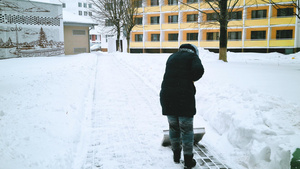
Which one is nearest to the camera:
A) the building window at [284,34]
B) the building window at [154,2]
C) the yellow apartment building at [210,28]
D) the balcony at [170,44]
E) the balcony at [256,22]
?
the yellow apartment building at [210,28]

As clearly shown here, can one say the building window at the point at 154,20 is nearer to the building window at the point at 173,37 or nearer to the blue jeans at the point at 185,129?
the building window at the point at 173,37

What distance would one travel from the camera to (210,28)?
37.8m

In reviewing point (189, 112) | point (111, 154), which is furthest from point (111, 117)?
point (189, 112)

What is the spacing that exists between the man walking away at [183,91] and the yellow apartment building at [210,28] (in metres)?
25.8

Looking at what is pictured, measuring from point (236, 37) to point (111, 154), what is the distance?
3611 cm

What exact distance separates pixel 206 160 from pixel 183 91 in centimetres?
125

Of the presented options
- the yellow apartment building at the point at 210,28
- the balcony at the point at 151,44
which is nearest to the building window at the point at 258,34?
the yellow apartment building at the point at 210,28

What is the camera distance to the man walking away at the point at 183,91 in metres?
3.43

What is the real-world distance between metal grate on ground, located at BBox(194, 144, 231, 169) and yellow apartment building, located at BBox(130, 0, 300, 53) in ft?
83.7

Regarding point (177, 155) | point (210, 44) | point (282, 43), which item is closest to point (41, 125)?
point (177, 155)

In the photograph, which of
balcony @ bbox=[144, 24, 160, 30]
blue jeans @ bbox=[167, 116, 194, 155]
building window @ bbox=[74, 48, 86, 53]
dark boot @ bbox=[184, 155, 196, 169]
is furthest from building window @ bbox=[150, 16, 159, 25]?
dark boot @ bbox=[184, 155, 196, 169]

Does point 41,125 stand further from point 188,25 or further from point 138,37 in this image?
point 138,37

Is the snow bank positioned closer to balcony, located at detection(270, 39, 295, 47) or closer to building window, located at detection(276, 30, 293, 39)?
balcony, located at detection(270, 39, 295, 47)

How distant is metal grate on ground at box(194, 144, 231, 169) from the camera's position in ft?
12.3
